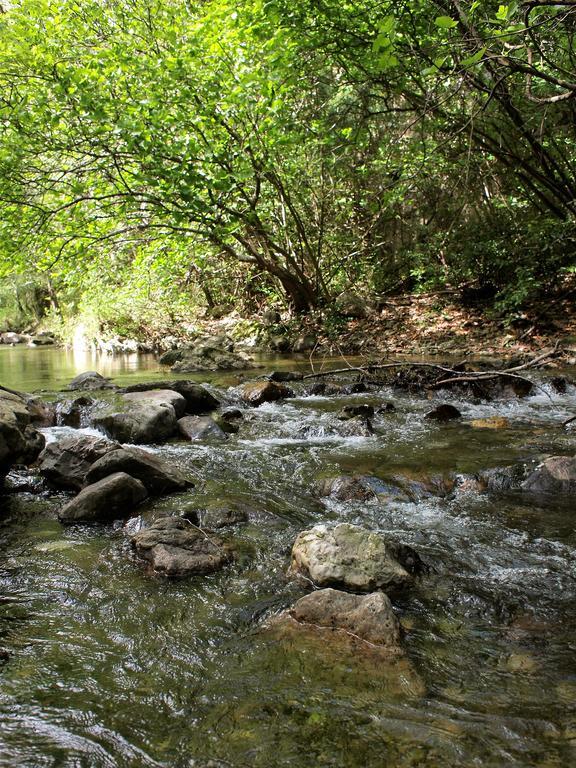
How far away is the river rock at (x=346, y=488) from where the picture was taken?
15.5 feet

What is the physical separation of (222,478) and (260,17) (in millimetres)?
6986

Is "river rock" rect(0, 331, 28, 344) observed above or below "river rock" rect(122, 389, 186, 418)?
above

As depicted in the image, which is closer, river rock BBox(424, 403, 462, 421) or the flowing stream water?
the flowing stream water

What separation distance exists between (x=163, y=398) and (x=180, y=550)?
458 cm

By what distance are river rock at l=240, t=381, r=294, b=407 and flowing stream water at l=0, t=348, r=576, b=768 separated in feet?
13.3

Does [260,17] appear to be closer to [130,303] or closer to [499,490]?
[499,490]

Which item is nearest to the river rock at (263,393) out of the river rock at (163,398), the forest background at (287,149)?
the river rock at (163,398)

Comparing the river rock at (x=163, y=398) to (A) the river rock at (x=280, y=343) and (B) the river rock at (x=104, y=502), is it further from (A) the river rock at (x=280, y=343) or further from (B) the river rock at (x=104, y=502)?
(A) the river rock at (x=280, y=343)

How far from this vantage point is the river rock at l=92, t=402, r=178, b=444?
6973 mm

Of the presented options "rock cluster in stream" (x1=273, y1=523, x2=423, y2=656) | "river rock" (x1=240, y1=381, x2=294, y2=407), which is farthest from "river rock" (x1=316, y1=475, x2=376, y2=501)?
"river rock" (x1=240, y1=381, x2=294, y2=407)

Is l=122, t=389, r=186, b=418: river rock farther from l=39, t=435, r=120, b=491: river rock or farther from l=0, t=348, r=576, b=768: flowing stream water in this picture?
l=0, t=348, r=576, b=768: flowing stream water

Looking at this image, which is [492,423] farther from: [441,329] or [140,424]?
[441,329]

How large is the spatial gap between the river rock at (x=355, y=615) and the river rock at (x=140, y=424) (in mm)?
4544

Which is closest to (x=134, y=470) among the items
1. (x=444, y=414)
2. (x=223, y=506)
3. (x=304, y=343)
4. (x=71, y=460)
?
(x=71, y=460)
